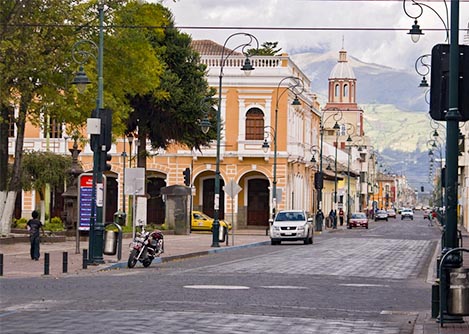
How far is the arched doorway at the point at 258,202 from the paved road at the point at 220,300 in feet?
163

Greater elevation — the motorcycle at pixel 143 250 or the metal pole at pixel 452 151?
the metal pole at pixel 452 151

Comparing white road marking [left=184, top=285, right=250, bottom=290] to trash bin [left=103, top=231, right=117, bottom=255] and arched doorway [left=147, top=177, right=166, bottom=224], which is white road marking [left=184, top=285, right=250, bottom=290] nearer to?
trash bin [left=103, top=231, right=117, bottom=255]

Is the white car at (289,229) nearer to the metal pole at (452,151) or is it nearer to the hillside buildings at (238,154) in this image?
the hillside buildings at (238,154)

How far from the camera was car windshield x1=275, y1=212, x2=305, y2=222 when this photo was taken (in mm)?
56469

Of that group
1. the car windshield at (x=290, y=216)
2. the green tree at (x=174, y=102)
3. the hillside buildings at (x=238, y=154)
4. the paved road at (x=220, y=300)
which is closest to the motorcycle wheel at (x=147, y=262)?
the paved road at (x=220, y=300)

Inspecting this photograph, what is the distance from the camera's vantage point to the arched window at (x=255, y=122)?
268ft

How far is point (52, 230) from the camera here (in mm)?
50562

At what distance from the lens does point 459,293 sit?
15.7 meters

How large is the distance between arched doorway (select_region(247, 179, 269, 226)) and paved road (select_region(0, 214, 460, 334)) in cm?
4955

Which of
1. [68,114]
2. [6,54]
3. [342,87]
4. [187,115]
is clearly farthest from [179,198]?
[342,87]

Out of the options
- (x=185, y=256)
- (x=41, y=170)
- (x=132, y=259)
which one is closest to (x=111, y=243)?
(x=132, y=259)

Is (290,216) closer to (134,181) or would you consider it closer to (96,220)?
(134,181)

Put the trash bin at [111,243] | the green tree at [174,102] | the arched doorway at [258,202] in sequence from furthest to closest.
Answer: the arched doorway at [258,202], the green tree at [174,102], the trash bin at [111,243]

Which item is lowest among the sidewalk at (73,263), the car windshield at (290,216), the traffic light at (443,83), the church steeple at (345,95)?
the sidewalk at (73,263)
